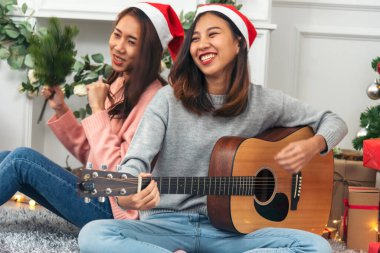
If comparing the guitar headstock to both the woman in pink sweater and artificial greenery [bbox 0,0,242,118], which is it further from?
artificial greenery [bbox 0,0,242,118]

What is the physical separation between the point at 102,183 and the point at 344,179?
126 centimetres

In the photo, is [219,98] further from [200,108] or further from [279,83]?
[279,83]

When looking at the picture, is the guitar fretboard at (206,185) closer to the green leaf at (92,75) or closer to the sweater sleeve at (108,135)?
the sweater sleeve at (108,135)

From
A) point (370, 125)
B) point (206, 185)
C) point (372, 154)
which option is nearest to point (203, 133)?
point (206, 185)

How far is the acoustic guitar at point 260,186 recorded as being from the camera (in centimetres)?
173

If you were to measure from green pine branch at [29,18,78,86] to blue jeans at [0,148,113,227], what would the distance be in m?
0.21

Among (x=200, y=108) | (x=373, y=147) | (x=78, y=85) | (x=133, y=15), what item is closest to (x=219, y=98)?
(x=200, y=108)

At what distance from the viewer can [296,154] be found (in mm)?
1814

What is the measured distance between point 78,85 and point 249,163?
1255mm

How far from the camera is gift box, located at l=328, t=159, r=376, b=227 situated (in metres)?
2.51

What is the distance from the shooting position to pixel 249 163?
179 centimetres

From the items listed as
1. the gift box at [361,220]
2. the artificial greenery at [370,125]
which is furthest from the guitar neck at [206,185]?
the artificial greenery at [370,125]

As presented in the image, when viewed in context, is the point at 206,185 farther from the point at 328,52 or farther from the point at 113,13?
the point at 328,52

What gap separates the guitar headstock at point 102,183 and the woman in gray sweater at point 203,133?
0.43ft
